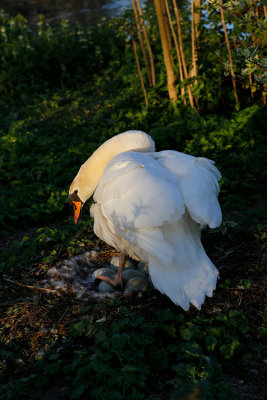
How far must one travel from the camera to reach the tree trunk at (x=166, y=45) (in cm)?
679

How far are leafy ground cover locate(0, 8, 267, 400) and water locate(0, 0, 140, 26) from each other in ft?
18.2

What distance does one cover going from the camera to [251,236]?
14.2 feet

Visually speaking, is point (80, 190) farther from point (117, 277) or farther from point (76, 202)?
point (117, 277)

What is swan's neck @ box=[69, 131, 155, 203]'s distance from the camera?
429 centimetres

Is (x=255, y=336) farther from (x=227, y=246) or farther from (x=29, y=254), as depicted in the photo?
(x=29, y=254)

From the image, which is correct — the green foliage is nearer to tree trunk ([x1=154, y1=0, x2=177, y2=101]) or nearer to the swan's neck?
the swan's neck

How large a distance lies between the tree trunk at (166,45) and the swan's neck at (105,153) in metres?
2.91

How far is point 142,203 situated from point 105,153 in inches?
53.7

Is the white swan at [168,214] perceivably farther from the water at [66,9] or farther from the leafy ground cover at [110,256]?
the water at [66,9]

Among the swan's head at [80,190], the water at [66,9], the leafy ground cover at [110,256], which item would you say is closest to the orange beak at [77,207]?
the swan's head at [80,190]

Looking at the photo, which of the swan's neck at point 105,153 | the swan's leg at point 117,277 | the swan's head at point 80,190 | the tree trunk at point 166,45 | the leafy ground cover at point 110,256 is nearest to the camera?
the leafy ground cover at point 110,256

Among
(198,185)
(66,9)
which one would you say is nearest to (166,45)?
(198,185)

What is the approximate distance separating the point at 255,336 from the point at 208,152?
3.10m

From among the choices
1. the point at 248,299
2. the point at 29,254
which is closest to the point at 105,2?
the point at 29,254
